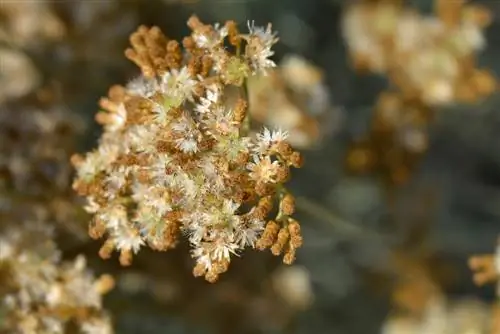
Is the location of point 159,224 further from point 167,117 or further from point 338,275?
point 338,275

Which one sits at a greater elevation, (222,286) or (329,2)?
(329,2)

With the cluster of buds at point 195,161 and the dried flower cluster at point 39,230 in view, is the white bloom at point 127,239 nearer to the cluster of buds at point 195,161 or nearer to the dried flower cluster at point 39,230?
the cluster of buds at point 195,161

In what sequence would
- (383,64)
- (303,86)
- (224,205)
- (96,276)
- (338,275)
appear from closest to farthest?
(224,205), (96,276), (303,86), (383,64), (338,275)

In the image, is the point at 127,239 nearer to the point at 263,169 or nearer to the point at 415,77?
the point at 263,169

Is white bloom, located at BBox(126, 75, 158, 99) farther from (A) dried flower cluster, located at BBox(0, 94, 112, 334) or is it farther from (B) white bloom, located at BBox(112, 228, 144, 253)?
(A) dried flower cluster, located at BBox(0, 94, 112, 334)

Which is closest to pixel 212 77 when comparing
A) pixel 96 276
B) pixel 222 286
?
pixel 96 276

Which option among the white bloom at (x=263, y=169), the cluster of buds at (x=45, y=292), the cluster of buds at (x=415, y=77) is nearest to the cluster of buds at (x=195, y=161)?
the white bloom at (x=263, y=169)

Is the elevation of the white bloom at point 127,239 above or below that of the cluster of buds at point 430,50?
below
